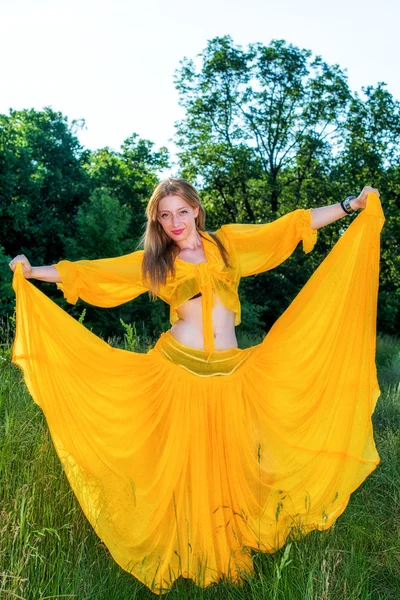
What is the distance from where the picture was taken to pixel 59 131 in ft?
51.8

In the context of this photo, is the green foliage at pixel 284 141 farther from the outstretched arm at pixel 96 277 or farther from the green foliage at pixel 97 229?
the outstretched arm at pixel 96 277

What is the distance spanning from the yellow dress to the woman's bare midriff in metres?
0.04

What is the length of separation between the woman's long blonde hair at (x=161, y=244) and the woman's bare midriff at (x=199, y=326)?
0.60ft

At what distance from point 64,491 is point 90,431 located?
38 cm

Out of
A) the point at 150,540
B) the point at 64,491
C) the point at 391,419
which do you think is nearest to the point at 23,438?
the point at 64,491

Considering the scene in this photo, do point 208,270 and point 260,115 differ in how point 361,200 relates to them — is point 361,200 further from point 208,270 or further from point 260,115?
point 260,115

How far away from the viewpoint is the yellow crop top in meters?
3.47

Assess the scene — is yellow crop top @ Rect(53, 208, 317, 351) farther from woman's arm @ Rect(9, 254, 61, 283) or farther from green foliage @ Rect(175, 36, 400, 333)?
green foliage @ Rect(175, 36, 400, 333)

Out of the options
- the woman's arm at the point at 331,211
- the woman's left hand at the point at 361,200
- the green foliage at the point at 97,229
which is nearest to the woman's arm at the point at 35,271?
the woman's arm at the point at 331,211

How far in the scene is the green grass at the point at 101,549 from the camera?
9.16ft

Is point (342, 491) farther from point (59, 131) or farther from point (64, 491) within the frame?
point (59, 131)

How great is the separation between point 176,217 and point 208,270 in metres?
0.31

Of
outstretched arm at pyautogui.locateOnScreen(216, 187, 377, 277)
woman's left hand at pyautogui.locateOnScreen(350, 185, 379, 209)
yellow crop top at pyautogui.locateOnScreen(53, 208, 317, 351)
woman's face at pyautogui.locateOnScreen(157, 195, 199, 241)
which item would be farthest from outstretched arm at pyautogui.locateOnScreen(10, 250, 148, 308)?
woman's left hand at pyautogui.locateOnScreen(350, 185, 379, 209)

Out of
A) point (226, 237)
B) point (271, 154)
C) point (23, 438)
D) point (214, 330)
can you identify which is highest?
point (271, 154)
